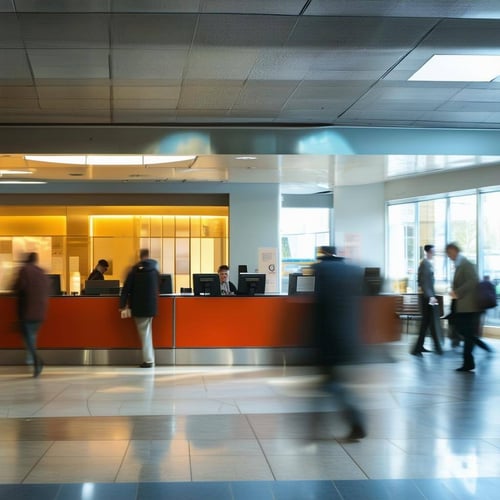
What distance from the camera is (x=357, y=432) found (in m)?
6.16

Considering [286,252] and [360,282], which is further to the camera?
[286,252]

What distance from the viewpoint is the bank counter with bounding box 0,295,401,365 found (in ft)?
38.1

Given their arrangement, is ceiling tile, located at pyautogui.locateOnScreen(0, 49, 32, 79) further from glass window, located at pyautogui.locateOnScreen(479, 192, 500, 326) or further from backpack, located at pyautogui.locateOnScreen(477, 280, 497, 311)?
glass window, located at pyautogui.locateOnScreen(479, 192, 500, 326)

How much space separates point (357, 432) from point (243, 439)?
96 centimetres

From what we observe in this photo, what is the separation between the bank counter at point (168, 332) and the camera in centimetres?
1162

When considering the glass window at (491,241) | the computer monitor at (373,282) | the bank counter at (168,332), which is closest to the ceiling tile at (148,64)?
the bank counter at (168,332)

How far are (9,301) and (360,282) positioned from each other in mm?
7200

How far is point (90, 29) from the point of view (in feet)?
25.7

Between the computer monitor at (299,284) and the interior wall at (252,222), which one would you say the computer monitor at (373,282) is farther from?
the interior wall at (252,222)

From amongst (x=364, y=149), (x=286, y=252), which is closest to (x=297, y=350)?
(x=364, y=149)

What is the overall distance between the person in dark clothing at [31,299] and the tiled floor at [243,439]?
0.60 metres

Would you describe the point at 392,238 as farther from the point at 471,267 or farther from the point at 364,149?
the point at 471,267

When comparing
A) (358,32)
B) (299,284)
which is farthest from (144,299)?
Answer: (358,32)

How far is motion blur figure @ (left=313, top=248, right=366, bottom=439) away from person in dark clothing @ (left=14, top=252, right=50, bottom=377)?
210 inches
